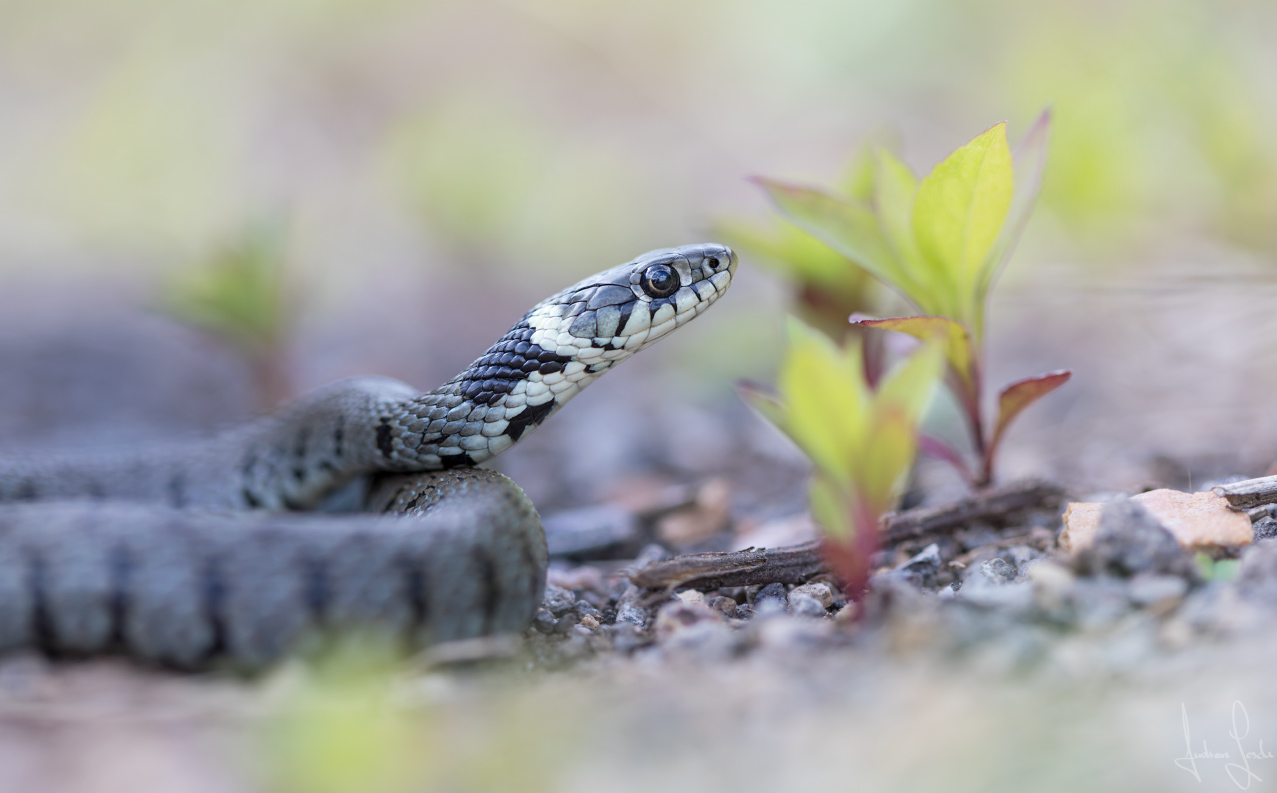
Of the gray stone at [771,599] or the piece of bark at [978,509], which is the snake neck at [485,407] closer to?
the gray stone at [771,599]

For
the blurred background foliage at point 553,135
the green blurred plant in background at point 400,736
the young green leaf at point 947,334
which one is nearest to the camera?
the green blurred plant in background at point 400,736

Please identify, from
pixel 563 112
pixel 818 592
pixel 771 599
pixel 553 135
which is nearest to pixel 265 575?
pixel 771 599

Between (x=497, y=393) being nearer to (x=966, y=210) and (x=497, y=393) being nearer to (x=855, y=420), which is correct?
(x=855, y=420)

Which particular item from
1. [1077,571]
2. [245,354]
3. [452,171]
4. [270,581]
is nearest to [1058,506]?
[1077,571]

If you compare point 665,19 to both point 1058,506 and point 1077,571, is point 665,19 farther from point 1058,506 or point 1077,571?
point 1077,571

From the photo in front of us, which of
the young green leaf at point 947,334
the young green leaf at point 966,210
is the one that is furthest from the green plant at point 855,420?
the young green leaf at point 966,210

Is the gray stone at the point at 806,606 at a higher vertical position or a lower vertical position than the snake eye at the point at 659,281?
lower

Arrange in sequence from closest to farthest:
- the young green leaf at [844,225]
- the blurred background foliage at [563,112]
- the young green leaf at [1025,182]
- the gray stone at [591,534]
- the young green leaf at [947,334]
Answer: the young green leaf at [947,334], the young green leaf at [1025,182], the young green leaf at [844,225], the gray stone at [591,534], the blurred background foliage at [563,112]
